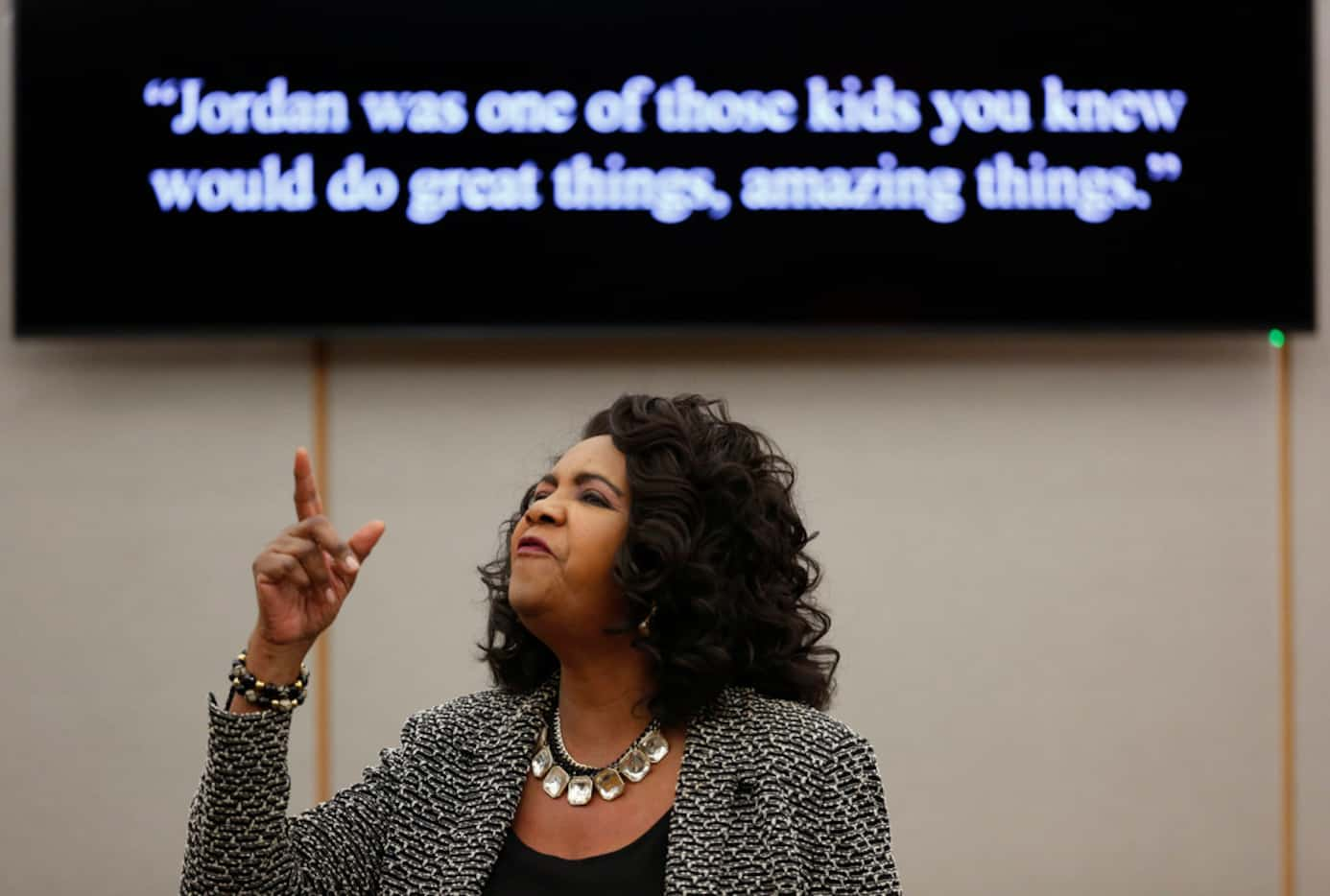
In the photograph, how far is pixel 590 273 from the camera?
11.2ft

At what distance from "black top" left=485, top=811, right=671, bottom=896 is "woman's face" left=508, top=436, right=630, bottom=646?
26cm

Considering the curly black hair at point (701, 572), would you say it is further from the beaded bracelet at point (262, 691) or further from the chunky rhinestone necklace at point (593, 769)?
the beaded bracelet at point (262, 691)

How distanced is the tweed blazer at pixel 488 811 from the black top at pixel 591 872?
0.09 ft

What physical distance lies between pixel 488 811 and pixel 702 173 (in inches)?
76.2

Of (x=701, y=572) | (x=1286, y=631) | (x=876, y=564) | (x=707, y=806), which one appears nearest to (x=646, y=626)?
(x=701, y=572)

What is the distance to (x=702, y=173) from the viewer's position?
343 cm

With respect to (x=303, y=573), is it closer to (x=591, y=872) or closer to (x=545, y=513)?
(x=545, y=513)

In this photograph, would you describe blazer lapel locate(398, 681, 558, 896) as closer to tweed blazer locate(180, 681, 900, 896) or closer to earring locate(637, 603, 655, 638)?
tweed blazer locate(180, 681, 900, 896)

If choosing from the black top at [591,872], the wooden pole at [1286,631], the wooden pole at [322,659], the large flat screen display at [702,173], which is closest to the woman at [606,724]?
the black top at [591,872]

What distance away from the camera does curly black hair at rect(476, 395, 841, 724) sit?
6.17ft

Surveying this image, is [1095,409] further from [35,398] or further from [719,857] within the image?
[35,398]

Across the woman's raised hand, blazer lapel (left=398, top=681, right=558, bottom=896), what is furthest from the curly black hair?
the woman's raised hand

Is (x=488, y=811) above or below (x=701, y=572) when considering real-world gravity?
below

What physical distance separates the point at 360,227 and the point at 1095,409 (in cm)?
172
